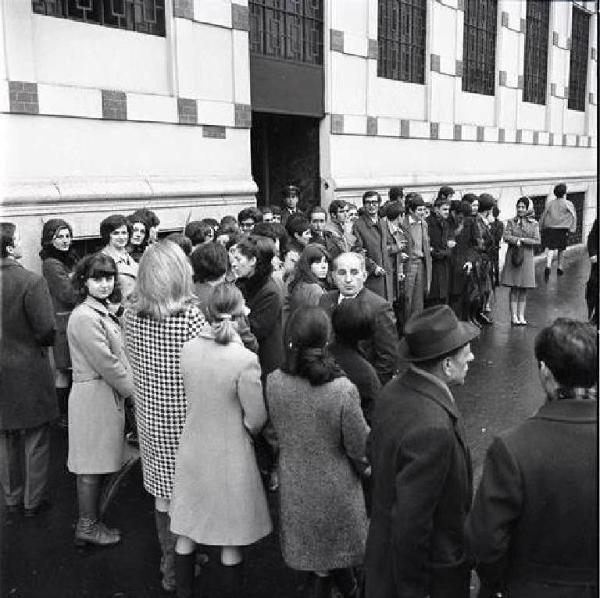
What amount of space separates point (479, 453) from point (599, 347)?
11.7 feet

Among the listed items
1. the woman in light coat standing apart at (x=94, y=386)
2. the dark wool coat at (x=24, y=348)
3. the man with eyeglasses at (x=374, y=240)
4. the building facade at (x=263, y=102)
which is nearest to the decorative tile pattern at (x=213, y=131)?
the building facade at (x=263, y=102)

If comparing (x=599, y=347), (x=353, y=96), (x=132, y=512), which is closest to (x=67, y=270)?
(x=132, y=512)

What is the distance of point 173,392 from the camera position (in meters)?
3.61

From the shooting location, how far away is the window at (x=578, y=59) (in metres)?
19.2

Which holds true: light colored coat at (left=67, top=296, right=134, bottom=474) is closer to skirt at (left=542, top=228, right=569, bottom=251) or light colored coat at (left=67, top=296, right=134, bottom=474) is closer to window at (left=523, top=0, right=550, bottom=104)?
skirt at (left=542, top=228, right=569, bottom=251)

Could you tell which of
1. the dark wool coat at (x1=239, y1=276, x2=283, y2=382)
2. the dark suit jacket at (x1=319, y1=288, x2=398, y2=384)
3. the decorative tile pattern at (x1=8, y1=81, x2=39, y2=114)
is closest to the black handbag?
the dark wool coat at (x1=239, y1=276, x2=283, y2=382)

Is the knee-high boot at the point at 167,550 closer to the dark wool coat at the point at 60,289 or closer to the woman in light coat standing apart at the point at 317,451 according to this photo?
the woman in light coat standing apart at the point at 317,451

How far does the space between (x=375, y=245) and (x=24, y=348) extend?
15.2 ft

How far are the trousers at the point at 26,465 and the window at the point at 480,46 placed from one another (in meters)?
12.3

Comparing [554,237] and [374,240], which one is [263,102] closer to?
[374,240]

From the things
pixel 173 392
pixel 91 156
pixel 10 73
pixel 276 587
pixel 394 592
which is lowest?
pixel 276 587

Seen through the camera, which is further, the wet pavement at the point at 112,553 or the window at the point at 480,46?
the window at the point at 480,46

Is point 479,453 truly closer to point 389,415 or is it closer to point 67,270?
point 389,415

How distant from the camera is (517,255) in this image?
964 centimetres
